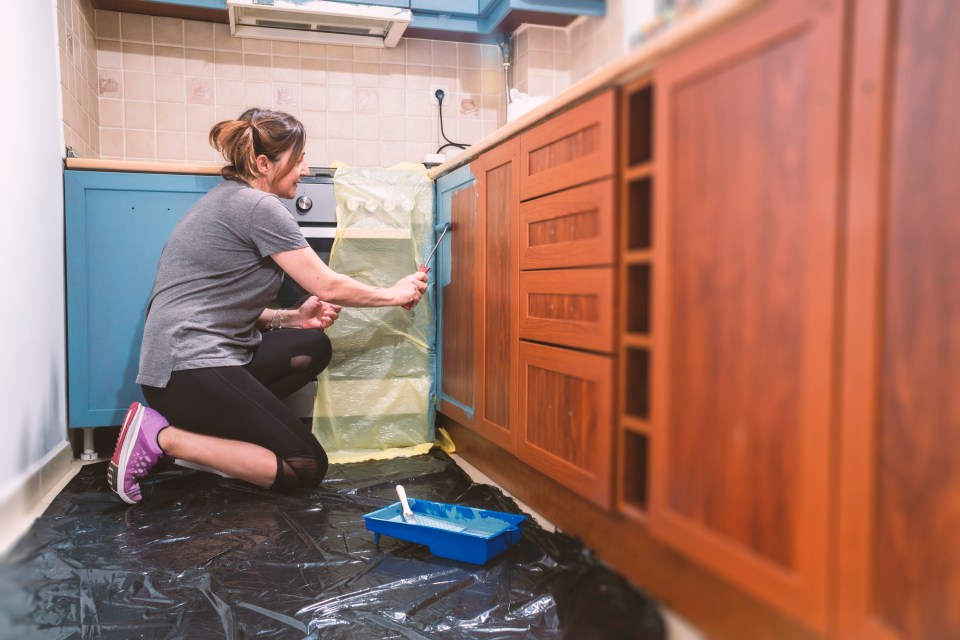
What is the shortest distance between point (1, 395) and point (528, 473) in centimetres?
93

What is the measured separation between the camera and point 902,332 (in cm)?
48

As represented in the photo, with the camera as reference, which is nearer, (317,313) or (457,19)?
(317,313)

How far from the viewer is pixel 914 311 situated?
18.3 inches

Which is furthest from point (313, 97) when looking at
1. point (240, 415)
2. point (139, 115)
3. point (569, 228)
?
point (569, 228)

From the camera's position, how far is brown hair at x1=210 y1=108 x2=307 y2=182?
152 cm

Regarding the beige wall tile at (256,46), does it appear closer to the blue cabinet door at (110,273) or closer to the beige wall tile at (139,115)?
the beige wall tile at (139,115)

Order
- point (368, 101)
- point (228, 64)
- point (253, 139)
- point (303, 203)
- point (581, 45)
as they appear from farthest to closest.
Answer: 1. point (368, 101)
2. point (228, 64)
3. point (303, 203)
4. point (253, 139)
5. point (581, 45)

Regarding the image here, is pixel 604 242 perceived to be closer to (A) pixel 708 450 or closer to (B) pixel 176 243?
(A) pixel 708 450

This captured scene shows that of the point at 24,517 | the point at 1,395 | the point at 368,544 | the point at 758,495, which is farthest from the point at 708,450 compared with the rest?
the point at 24,517

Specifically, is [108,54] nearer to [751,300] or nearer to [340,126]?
[340,126]

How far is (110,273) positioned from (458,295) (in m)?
0.88

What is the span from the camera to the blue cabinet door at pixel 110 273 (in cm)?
176

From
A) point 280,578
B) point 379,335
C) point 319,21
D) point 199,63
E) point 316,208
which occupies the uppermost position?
point 319,21

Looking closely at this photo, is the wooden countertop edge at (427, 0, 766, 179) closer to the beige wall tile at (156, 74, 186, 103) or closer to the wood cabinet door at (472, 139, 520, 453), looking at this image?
the wood cabinet door at (472, 139, 520, 453)
